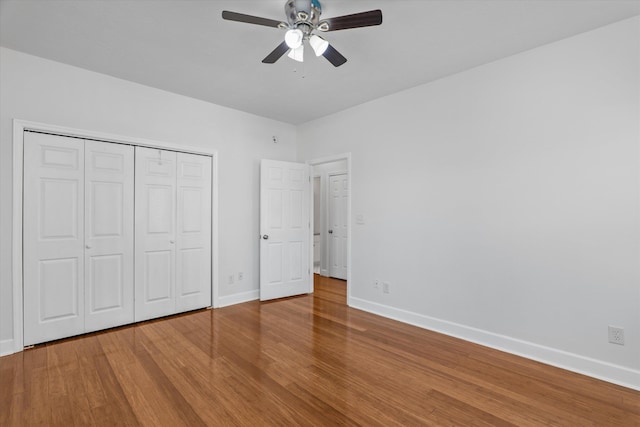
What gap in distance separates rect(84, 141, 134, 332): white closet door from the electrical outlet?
4729 mm

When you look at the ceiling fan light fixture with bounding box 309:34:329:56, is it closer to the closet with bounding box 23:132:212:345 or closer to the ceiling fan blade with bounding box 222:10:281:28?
the ceiling fan blade with bounding box 222:10:281:28

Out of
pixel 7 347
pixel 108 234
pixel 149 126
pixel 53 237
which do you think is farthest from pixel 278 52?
pixel 7 347

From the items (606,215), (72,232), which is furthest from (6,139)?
(606,215)

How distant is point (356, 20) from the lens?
6.65 ft

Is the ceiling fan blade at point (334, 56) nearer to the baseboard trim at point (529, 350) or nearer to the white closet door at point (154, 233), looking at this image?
the white closet door at point (154, 233)

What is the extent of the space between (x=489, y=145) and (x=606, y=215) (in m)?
1.12

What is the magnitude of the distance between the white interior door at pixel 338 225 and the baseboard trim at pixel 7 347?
4.67 metres

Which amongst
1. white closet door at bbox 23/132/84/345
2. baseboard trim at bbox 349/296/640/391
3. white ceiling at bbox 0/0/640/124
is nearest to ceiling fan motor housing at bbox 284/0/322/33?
white ceiling at bbox 0/0/640/124

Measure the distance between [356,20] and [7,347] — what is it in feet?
13.6

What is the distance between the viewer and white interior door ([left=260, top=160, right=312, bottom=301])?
4598mm

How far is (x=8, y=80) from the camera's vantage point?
2.86 meters

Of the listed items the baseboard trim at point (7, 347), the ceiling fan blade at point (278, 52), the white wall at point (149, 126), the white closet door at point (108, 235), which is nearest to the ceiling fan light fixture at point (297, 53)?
the ceiling fan blade at point (278, 52)

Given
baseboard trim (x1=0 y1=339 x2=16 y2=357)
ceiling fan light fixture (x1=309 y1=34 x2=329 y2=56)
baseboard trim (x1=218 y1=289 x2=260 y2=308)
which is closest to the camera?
ceiling fan light fixture (x1=309 y1=34 x2=329 y2=56)

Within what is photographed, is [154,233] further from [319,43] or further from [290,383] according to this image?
[319,43]
